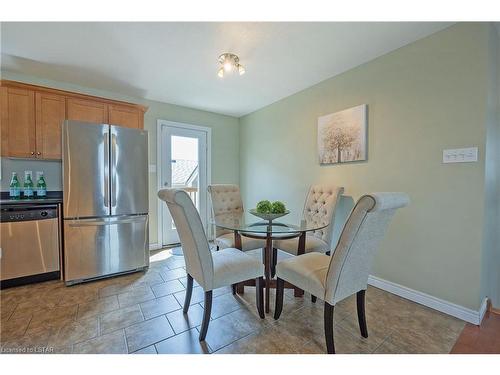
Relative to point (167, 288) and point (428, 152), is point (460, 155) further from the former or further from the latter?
point (167, 288)

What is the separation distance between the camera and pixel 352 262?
53.2 inches

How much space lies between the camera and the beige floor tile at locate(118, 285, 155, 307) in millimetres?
2027

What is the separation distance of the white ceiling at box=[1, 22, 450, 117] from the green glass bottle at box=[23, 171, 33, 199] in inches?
47.5

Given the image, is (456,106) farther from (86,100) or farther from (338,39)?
(86,100)

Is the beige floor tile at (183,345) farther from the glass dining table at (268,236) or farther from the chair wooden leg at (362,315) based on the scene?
the chair wooden leg at (362,315)

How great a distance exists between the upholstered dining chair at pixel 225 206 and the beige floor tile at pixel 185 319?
0.68 meters

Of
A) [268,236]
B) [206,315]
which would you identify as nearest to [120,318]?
[206,315]

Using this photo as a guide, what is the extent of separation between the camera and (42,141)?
8.23 ft

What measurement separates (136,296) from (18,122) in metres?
2.27

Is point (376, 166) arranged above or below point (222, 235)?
above

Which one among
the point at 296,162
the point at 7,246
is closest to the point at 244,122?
the point at 296,162

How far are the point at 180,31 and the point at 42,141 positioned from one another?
6.69 feet

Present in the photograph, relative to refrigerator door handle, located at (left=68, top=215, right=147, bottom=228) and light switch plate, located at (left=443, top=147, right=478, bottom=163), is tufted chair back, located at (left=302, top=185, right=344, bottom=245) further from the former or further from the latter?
refrigerator door handle, located at (left=68, top=215, right=147, bottom=228)

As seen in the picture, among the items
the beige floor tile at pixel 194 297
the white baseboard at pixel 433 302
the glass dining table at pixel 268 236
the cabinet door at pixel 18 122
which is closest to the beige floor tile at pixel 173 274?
the beige floor tile at pixel 194 297
